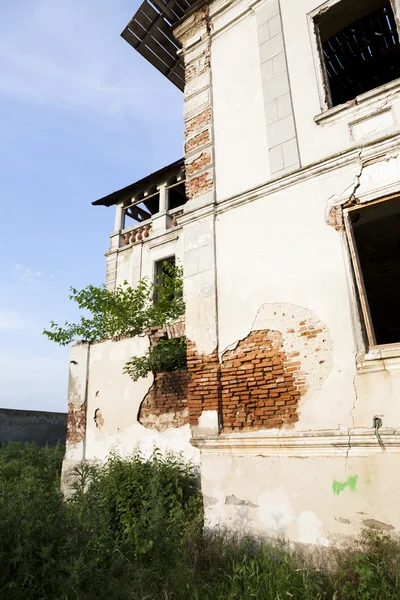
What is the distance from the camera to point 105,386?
307 inches

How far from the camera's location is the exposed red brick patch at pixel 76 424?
784cm

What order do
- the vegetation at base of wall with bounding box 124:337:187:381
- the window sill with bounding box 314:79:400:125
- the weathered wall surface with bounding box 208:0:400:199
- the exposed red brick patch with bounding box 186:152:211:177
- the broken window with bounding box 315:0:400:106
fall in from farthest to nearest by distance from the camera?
the vegetation at base of wall with bounding box 124:337:187:381
the exposed red brick patch with bounding box 186:152:211:177
the broken window with bounding box 315:0:400:106
the weathered wall surface with bounding box 208:0:400:199
the window sill with bounding box 314:79:400:125

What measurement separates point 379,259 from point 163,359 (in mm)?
4692

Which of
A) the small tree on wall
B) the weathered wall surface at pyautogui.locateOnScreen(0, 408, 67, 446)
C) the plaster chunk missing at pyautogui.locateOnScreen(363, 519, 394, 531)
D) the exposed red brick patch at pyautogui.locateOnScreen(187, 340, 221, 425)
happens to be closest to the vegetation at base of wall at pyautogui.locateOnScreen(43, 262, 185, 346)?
the small tree on wall

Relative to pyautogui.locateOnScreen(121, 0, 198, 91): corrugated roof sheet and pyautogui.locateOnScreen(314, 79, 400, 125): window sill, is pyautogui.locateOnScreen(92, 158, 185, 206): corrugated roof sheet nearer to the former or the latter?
pyautogui.locateOnScreen(121, 0, 198, 91): corrugated roof sheet

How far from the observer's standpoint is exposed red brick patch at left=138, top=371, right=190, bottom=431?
6527 millimetres

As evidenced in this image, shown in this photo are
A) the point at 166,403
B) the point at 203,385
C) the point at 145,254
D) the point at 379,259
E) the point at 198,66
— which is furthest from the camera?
the point at 145,254

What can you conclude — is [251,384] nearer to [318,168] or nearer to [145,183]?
[318,168]

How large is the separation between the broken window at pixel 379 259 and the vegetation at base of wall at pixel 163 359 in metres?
3.08

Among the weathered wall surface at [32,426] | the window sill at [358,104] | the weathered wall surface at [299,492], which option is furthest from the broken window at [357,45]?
the weathered wall surface at [32,426]

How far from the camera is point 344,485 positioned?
13.0ft

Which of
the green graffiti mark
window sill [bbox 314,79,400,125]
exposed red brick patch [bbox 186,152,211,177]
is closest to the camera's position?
the green graffiti mark

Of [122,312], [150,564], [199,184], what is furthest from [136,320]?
[150,564]

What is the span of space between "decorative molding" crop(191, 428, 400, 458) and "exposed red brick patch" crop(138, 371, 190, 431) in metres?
1.54
